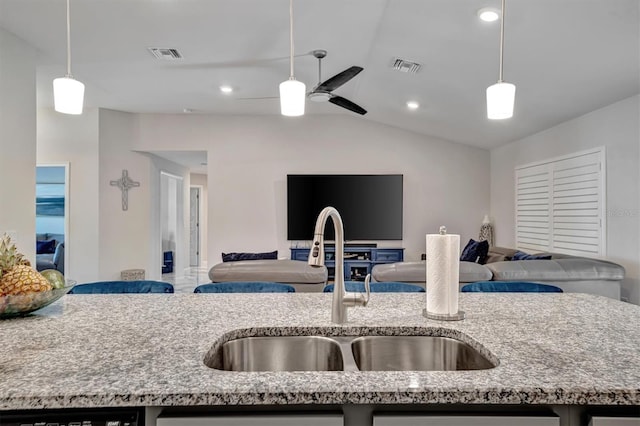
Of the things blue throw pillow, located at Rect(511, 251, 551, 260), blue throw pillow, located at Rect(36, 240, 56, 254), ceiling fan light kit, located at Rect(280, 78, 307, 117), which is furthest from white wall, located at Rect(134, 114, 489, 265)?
ceiling fan light kit, located at Rect(280, 78, 307, 117)

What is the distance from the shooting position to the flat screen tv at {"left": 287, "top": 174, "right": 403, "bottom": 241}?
629 cm

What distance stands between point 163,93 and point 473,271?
4.50m

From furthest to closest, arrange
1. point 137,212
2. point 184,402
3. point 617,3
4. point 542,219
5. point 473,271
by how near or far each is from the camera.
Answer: point 137,212 → point 542,219 → point 473,271 → point 617,3 → point 184,402

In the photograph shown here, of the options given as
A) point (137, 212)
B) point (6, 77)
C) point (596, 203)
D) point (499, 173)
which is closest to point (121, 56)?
point (6, 77)

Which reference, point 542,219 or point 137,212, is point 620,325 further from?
point 137,212

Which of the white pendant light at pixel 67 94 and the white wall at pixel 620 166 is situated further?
the white wall at pixel 620 166

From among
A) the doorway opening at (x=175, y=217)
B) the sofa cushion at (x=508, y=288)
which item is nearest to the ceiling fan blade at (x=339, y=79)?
the sofa cushion at (x=508, y=288)

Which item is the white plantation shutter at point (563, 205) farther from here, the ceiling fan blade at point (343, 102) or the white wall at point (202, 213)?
the white wall at point (202, 213)

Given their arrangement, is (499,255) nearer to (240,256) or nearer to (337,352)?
(240,256)

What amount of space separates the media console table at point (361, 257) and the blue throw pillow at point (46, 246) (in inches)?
161

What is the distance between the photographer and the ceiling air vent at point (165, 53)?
380 cm

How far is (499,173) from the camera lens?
6.27m

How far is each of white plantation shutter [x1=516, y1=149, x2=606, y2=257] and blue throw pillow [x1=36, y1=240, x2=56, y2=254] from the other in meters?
7.46

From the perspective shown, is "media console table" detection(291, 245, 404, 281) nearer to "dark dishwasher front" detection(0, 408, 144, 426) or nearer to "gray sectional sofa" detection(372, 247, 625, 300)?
"gray sectional sofa" detection(372, 247, 625, 300)
